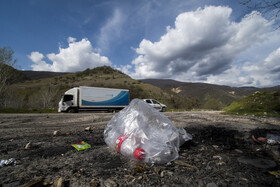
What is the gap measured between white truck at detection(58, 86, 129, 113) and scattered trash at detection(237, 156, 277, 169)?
1463cm

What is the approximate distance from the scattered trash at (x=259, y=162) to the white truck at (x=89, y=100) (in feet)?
48.0

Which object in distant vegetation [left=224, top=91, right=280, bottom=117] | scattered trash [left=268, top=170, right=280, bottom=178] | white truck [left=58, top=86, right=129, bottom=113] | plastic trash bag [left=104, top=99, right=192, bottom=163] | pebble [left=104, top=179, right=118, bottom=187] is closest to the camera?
pebble [left=104, top=179, right=118, bottom=187]

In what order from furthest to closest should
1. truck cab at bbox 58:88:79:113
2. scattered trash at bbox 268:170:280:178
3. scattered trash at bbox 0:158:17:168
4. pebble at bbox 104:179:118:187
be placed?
truck cab at bbox 58:88:79:113 < scattered trash at bbox 0:158:17:168 < scattered trash at bbox 268:170:280:178 < pebble at bbox 104:179:118:187

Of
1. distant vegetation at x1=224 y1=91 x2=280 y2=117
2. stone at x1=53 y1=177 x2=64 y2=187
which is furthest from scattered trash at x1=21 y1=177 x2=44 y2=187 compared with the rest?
distant vegetation at x1=224 y1=91 x2=280 y2=117

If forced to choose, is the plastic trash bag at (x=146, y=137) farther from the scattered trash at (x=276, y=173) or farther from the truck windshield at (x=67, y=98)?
the truck windshield at (x=67, y=98)

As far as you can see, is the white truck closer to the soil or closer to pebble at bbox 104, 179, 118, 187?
the soil

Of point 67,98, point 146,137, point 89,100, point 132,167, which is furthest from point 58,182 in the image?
point 67,98

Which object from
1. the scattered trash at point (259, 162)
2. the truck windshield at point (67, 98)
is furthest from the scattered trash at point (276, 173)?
the truck windshield at point (67, 98)

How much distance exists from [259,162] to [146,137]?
1650 mm

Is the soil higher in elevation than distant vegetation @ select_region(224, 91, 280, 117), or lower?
lower

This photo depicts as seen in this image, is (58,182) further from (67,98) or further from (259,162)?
(67,98)

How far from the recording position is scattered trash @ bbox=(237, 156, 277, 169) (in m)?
1.77

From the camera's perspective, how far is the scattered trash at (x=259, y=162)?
1768 mm

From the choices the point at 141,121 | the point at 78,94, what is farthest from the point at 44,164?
the point at 78,94
